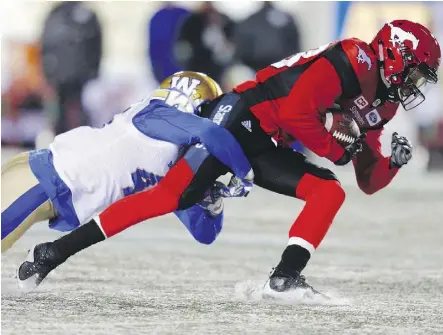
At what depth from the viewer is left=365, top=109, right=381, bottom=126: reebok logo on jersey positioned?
259 inches

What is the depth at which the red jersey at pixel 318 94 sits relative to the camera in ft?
20.6

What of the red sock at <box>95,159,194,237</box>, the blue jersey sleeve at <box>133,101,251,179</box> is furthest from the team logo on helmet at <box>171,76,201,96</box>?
the red sock at <box>95,159,194,237</box>

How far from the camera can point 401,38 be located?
20.9 ft

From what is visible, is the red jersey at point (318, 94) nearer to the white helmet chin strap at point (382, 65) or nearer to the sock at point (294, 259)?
the white helmet chin strap at point (382, 65)

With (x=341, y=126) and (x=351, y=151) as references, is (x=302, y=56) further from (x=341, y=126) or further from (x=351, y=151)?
(x=351, y=151)

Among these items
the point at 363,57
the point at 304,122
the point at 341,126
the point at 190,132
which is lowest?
the point at 190,132

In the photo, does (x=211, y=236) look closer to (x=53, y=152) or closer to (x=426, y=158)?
(x=53, y=152)

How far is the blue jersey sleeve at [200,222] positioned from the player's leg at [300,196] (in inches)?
17.3

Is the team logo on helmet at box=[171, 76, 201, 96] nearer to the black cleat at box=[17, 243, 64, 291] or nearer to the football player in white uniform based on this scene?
the football player in white uniform

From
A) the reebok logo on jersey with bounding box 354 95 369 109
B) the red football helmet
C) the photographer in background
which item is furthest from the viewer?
the photographer in background

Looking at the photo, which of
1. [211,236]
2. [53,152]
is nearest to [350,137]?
[211,236]

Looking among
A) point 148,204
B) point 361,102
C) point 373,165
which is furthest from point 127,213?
point 373,165

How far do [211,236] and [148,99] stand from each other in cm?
84

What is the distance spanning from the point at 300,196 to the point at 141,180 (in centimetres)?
93
